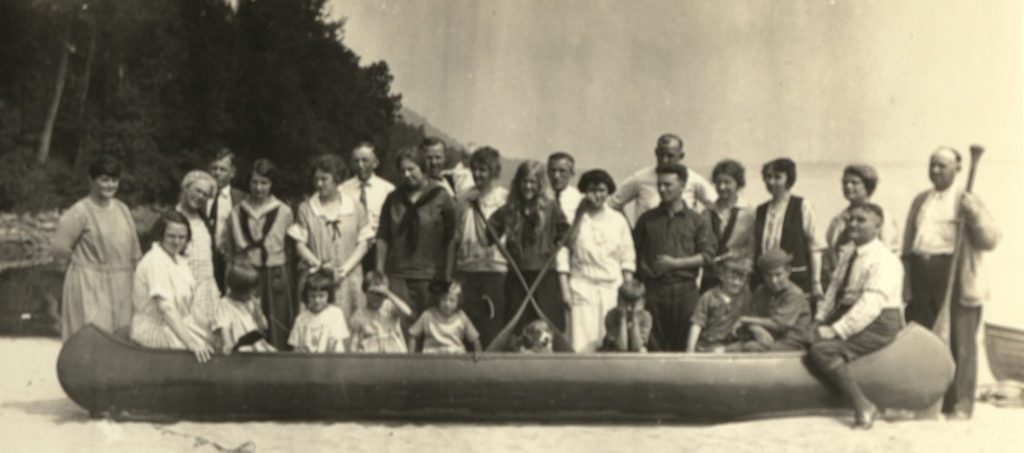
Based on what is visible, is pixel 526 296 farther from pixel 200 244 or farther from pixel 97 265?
pixel 97 265

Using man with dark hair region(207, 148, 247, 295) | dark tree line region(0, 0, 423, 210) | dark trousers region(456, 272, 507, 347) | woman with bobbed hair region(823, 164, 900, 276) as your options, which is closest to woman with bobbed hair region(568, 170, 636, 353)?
dark trousers region(456, 272, 507, 347)

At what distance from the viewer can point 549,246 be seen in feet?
24.2

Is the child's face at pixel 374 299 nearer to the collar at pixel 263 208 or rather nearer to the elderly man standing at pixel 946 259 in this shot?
the collar at pixel 263 208

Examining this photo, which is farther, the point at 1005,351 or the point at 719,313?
the point at 1005,351

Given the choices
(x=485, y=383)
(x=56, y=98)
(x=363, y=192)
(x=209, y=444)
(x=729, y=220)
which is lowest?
(x=209, y=444)

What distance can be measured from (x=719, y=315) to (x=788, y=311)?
325 millimetres

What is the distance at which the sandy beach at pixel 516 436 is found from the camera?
7.22m

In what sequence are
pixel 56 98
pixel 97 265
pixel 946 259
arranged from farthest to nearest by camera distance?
pixel 56 98, pixel 97 265, pixel 946 259

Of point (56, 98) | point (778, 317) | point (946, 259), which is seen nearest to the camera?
point (778, 317)

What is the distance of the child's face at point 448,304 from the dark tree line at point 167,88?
1.26 meters

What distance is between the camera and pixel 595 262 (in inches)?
289

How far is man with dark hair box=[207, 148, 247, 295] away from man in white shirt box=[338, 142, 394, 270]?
1.88 feet

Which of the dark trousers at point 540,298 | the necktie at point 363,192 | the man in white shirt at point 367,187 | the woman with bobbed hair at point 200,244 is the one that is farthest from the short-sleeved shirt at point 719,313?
the woman with bobbed hair at point 200,244

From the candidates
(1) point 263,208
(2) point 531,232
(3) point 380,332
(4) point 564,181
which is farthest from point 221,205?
(4) point 564,181
